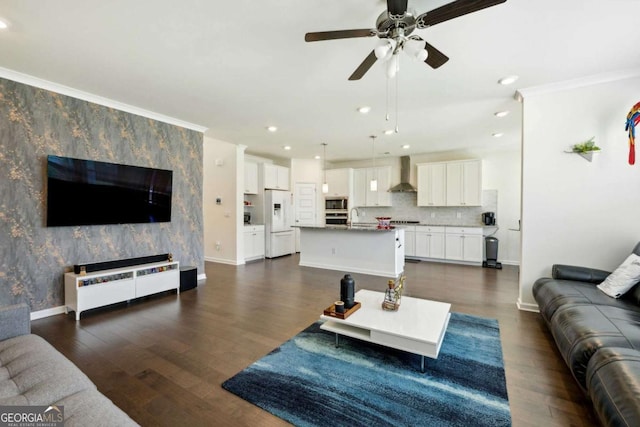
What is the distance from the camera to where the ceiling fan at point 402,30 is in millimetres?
1620

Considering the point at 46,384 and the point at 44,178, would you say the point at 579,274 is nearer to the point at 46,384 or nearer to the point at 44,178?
the point at 46,384

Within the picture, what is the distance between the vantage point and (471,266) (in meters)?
6.18

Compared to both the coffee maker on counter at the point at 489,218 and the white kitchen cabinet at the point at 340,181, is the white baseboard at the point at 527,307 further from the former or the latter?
the white kitchen cabinet at the point at 340,181

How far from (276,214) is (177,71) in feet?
15.4

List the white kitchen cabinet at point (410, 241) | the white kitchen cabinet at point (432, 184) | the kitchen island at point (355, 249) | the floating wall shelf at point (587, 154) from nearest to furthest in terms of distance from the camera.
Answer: the floating wall shelf at point (587, 154) → the kitchen island at point (355, 249) → the white kitchen cabinet at point (432, 184) → the white kitchen cabinet at point (410, 241)

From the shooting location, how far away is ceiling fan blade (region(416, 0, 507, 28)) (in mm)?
1552

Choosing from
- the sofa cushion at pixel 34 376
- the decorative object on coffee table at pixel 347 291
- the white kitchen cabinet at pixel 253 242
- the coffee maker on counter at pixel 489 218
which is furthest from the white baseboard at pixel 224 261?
the coffee maker on counter at pixel 489 218

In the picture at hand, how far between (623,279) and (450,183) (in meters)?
4.38

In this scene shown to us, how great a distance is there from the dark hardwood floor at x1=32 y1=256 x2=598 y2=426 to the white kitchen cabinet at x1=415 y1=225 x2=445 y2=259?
5.76 feet

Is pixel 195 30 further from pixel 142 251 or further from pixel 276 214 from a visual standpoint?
pixel 276 214

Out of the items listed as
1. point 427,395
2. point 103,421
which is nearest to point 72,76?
point 103,421

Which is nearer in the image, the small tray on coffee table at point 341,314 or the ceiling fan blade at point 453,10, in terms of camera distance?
the ceiling fan blade at point 453,10

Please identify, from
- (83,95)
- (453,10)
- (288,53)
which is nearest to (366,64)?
(453,10)

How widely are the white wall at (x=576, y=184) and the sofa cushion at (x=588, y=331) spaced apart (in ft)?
3.92
